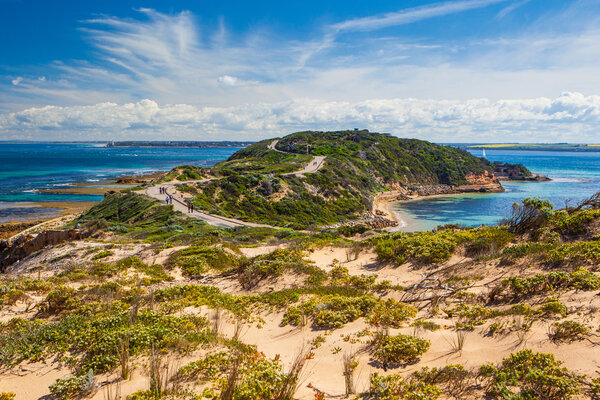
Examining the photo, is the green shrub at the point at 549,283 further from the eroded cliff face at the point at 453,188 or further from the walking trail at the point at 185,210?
the eroded cliff face at the point at 453,188

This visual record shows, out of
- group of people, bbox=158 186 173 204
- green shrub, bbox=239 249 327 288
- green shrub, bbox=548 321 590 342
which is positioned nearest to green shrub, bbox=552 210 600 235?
green shrub, bbox=548 321 590 342

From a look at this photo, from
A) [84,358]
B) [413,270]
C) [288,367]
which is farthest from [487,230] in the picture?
[84,358]

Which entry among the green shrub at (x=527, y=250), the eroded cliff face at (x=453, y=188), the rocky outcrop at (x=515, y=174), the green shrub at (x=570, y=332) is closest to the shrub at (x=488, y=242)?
the green shrub at (x=527, y=250)

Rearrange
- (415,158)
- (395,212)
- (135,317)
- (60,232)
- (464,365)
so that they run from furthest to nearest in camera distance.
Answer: (415,158) < (395,212) < (60,232) < (135,317) < (464,365)

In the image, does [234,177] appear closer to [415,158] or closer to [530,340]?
[530,340]

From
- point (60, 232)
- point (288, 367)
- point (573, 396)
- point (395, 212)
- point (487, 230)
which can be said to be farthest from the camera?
point (395, 212)

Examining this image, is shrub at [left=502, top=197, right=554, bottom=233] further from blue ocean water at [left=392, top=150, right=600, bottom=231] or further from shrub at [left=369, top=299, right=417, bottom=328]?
blue ocean water at [left=392, top=150, right=600, bottom=231]

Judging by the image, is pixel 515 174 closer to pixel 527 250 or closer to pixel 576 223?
pixel 576 223
